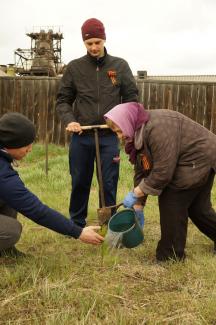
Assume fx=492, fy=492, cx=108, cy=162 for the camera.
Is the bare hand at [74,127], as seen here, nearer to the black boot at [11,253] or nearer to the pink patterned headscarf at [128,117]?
the pink patterned headscarf at [128,117]

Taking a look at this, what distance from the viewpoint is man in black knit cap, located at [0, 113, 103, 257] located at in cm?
307

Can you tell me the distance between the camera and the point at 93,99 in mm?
4480

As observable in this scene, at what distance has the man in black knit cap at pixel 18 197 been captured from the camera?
3.07m

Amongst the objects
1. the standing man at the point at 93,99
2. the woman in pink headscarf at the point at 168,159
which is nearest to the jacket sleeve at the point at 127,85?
the standing man at the point at 93,99

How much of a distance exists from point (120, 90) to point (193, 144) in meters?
1.36

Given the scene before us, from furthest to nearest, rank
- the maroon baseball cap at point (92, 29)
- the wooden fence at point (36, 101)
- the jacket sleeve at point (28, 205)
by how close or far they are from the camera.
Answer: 1. the wooden fence at point (36, 101)
2. the maroon baseball cap at point (92, 29)
3. the jacket sleeve at point (28, 205)

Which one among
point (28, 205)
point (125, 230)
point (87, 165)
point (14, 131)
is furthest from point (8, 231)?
point (87, 165)

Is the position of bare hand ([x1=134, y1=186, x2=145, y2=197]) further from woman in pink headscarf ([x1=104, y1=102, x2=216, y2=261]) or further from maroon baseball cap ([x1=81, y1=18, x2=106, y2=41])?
maroon baseball cap ([x1=81, y1=18, x2=106, y2=41])

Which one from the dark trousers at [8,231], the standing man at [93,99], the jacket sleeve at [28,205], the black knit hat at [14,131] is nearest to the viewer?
the jacket sleeve at [28,205]

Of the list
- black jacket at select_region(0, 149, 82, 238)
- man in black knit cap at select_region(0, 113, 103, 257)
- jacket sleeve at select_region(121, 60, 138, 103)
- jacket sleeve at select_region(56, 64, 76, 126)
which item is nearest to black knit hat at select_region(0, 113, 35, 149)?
man in black knit cap at select_region(0, 113, 103, 257)

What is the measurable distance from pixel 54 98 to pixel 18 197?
979 cm

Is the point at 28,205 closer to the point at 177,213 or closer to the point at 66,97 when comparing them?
the point at 177,213

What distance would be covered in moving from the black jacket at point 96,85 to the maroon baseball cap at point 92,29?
0.75ft

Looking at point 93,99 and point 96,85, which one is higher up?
point 96,85
